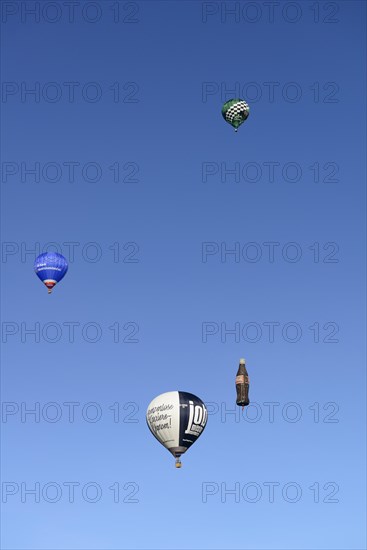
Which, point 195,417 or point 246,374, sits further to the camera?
point 246,374

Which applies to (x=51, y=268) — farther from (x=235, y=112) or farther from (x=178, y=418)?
(x=235, y=112)

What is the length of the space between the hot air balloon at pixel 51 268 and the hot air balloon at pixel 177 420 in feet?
37.2

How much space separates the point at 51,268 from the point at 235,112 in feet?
49.5

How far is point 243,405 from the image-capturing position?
67500 millimetres

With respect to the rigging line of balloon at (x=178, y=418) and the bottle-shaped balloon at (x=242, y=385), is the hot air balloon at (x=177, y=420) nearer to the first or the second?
the rigging line of balloon at (x=178, y=418)

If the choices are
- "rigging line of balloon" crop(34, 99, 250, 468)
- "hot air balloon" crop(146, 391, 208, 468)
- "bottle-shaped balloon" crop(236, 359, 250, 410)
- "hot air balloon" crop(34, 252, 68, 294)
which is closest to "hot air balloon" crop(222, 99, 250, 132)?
"hot air balloon" crop(34, 252, 68, 294)

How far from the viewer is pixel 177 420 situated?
64.1 m

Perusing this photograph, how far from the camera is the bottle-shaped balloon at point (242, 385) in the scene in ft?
222

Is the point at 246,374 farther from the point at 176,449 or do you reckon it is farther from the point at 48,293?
the point at 48,293

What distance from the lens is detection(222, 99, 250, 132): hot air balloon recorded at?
242 ft

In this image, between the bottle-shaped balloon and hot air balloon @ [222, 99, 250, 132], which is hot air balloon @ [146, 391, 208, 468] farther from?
hot air balloon @ [222, 99, 250, 132]

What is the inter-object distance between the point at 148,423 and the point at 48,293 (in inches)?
447

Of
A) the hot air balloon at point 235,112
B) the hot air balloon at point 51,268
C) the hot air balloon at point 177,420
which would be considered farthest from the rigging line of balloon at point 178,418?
the hot air balloon at point 235,112

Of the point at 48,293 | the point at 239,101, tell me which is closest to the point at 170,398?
the point at 48,293
